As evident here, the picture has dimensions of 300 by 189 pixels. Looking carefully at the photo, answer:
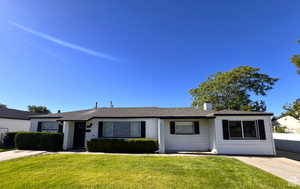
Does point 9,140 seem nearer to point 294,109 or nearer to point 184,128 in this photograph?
point 184,128

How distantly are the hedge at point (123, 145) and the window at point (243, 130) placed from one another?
5.48 m

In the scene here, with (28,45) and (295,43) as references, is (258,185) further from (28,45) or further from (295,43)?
(28,45)

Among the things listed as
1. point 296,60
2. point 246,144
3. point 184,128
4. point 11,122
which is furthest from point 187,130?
point 11,122

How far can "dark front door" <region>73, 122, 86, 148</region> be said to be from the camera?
11.6 metres

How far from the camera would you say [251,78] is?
67.6ft

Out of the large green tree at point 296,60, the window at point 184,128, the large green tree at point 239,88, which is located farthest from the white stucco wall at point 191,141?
the large green tree at point 239,88

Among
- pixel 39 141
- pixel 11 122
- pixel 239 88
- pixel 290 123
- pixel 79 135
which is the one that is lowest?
pixel 39 141

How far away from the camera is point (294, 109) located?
19.6 m

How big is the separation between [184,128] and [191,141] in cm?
110

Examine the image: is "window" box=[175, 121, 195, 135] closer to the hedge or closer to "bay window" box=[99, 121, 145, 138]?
the hedge

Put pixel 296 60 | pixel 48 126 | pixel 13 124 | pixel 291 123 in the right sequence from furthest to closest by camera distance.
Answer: pixel 291 123, pixel 13 124, pixel 48 126, pixel 296 60

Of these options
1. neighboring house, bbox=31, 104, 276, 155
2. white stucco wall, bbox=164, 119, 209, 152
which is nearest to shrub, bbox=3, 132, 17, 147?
neighboring house, bbox=31, 104, 276, 155

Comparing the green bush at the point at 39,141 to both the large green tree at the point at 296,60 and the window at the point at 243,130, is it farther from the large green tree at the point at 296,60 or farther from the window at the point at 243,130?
the large green tree at the point at 296,60

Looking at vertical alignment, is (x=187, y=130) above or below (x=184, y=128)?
below
